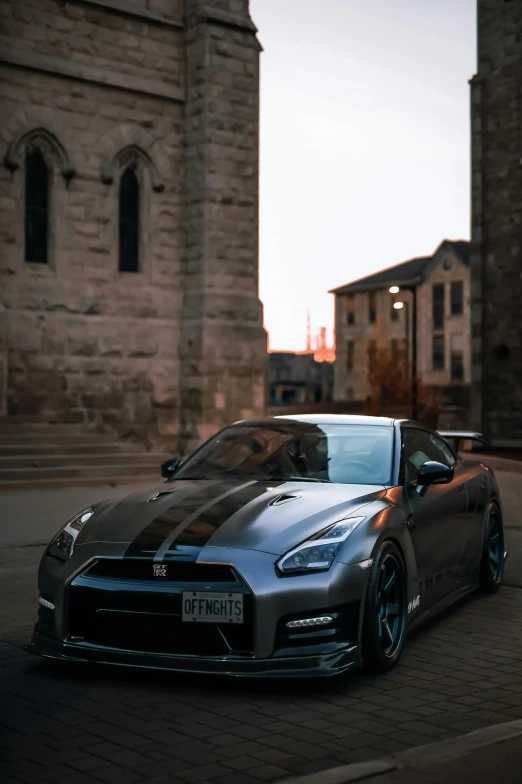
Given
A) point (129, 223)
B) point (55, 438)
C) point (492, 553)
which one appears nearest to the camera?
point (492, 553)

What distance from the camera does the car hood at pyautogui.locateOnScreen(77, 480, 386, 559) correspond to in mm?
5625

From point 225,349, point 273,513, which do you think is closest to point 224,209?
point 225,349

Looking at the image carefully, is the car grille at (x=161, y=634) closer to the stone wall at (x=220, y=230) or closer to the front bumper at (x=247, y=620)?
the front bumper at (x=247, y=620)

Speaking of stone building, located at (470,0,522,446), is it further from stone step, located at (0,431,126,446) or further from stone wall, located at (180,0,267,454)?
stone step, located at (0,431,126,446)

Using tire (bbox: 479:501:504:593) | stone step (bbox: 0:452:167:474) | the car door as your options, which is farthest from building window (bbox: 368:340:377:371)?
the car door

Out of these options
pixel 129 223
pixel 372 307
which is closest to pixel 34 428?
pixel 129 223

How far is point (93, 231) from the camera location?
20109 millimetres

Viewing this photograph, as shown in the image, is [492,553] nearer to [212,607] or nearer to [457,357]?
[212,607]

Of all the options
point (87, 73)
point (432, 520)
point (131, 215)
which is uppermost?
point (87, 73)

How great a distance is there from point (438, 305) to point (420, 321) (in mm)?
2265

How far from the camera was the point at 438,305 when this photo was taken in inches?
3194

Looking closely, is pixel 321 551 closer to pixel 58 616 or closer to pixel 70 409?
pixel 58 616

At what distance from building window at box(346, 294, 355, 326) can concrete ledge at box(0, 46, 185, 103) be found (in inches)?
2740

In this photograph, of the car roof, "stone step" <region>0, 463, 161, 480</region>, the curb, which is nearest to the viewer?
the curb
